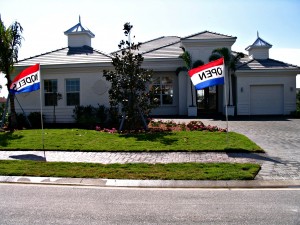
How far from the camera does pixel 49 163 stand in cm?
903

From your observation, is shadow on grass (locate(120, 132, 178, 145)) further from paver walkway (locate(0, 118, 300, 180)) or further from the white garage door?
the white garage door

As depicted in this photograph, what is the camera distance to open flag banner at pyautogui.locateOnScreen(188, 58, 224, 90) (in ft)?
35.3

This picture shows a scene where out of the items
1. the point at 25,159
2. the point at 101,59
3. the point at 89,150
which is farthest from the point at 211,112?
the point at 25,159

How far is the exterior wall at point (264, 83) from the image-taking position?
23.0 m

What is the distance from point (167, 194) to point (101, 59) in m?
14.6

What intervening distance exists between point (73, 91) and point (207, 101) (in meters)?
10.4

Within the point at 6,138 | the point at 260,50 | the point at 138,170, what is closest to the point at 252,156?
the point at 138,170

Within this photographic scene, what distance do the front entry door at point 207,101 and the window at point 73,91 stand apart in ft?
30.9

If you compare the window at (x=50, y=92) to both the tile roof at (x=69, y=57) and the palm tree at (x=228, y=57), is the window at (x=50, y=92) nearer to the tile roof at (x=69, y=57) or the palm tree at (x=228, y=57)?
the tile roof at (x=69, y=57)

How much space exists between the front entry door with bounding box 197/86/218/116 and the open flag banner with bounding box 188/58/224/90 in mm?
13462

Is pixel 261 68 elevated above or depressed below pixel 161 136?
above

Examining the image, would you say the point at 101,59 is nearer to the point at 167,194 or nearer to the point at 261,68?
the point at 261,68

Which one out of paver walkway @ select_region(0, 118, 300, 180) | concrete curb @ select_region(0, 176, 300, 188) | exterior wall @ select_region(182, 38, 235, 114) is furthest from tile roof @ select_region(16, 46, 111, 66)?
concrete curb @ select_region(0, 176, 300, 188)

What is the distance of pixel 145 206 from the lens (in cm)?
562
